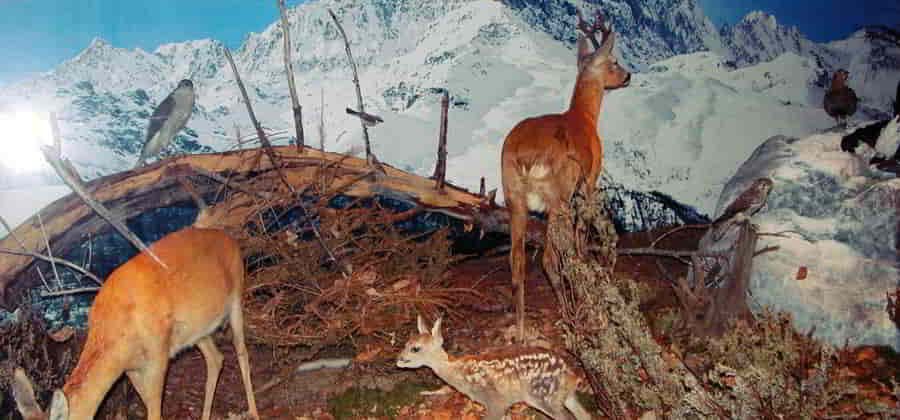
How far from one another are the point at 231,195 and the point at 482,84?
2.16 meters

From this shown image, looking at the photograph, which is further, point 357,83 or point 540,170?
point 357,83

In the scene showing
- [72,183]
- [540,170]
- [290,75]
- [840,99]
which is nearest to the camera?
[72,183]

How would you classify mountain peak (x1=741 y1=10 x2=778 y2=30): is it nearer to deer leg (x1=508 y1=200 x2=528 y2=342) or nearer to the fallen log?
the fallen log

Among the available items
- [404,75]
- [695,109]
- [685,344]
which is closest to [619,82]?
[695,109]

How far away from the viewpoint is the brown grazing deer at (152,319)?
288 cm

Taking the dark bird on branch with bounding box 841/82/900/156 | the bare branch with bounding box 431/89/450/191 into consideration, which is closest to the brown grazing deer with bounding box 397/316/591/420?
the bare branch with bounding box 431/89/450/191

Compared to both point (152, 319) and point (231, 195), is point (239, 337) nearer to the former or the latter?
point (152, 319)

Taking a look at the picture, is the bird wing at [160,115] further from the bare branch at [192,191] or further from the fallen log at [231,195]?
the bare branch at [192,191]

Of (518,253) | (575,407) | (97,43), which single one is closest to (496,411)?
(575,407)

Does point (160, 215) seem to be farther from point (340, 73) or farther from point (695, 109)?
point (695, 109)

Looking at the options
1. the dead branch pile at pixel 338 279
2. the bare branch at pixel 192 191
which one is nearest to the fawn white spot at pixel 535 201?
the dead branch pile at pixel 338 279

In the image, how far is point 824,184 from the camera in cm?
530

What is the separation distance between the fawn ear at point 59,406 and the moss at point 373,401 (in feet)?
5.69

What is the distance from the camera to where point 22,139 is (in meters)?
3.90
